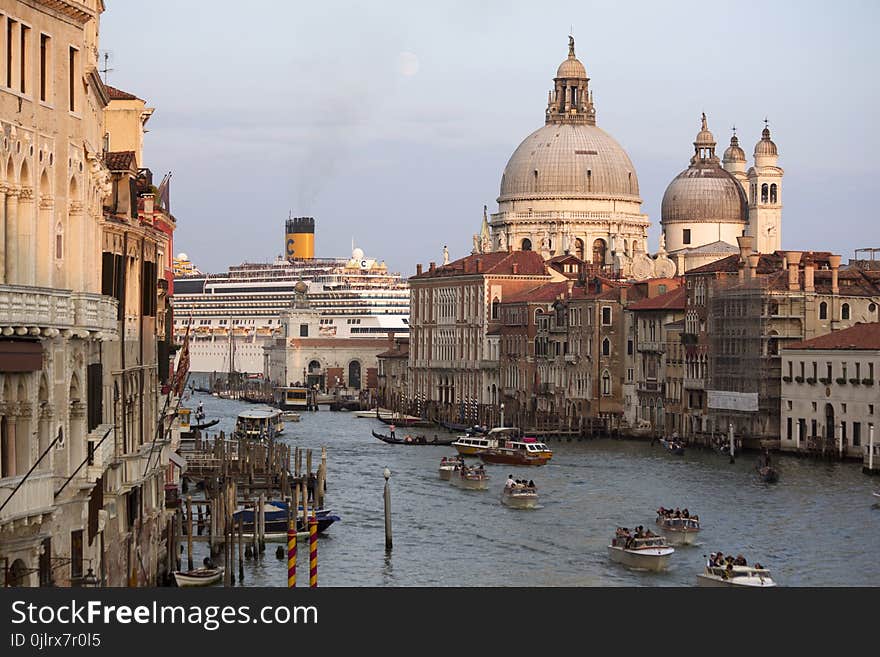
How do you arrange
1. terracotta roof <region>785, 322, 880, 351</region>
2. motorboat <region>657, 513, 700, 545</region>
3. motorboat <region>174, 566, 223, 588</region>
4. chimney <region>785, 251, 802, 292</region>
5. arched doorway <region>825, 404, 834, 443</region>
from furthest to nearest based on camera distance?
1. chimney <region>785, 251, 802, 292</region>
2. arched doorway <region>825, 404, 834, 443</region>
3. terracotta roof <region>785, 322, 880, 351</region>
4. motorboat <region>657, 513, 700, 545</region>
5. motorboat <region>174, 566, 223, 588</region>

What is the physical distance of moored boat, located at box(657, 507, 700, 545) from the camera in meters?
39.6

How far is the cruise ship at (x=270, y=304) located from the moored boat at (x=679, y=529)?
102932mm

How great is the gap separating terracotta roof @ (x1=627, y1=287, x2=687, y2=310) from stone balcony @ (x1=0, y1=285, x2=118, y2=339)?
57.2 m

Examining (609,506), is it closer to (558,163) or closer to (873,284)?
(873,284)

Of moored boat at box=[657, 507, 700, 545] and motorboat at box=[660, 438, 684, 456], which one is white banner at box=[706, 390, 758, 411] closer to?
motorboat at box=[660, 438, 684, 456]

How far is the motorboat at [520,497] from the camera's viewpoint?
1845 inches

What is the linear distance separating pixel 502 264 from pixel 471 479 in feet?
154

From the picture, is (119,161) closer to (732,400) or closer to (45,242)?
(45,242)

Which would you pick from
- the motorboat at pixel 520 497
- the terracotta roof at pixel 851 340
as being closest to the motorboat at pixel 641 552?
the motorboat at pixel 520 497

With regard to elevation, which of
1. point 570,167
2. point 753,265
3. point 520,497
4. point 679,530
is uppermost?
point 570,167

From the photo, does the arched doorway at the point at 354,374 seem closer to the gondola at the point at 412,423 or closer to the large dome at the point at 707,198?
the large dome at the point at 707,198

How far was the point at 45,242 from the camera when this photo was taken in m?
18.1

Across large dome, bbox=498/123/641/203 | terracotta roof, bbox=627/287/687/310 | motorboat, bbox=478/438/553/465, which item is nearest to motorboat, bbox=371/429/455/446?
terracotta roof, bbox=627/287/687/310

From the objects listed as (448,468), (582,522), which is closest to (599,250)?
(448,468)
